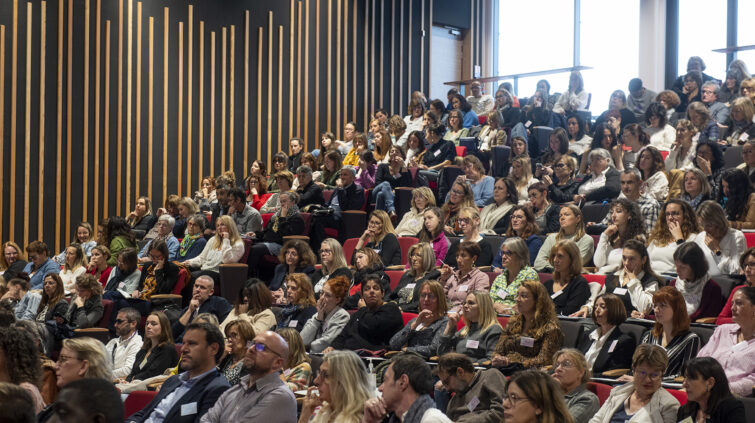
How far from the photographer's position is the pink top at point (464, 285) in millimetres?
5297

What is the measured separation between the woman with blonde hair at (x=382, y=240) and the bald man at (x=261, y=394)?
9.07 feet

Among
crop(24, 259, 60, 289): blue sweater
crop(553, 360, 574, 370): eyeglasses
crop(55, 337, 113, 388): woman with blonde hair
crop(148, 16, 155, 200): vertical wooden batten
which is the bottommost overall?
crop(24, 259, 60, 289): blue sweater

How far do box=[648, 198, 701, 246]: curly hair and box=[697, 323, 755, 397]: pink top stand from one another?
1.33m

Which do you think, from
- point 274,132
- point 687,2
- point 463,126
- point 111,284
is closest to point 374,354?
point 111,284

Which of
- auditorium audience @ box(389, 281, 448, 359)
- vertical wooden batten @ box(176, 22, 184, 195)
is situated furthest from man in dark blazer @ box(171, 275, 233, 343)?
vertical wooden batten @ box(176, 22, 184, 195)

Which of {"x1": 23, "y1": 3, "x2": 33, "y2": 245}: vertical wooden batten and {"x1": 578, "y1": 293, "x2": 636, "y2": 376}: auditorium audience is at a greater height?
{"x1": 23, "y1": 3, "x2": 33, "y2": 245}: vertical wooden batten

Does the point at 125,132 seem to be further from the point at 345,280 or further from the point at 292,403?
the point at 292,403

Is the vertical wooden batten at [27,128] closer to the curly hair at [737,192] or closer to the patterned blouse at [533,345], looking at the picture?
the patterned blouse at [533,345]

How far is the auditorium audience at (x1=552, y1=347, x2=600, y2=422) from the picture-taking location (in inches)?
146

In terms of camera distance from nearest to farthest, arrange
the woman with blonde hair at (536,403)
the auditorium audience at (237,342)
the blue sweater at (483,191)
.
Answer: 1. the woman with blonde hair at (536,403)
2. the auditorium audience at (237,342)
3. the blue sweater at (483,191)

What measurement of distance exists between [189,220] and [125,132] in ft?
7.14

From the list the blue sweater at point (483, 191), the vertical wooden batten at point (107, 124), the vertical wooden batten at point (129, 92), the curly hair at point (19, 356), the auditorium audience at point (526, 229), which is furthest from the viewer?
the vertical wooden batten at point (129, 92)

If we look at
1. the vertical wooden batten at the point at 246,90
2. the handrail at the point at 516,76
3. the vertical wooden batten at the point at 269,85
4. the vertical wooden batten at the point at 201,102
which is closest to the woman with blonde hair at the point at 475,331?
the vertical wooden batten at the point at 201,102

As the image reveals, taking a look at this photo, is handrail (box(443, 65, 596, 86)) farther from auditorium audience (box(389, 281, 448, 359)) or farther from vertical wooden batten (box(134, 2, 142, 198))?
auditorium audience (box(389, 281, 448, 359))
